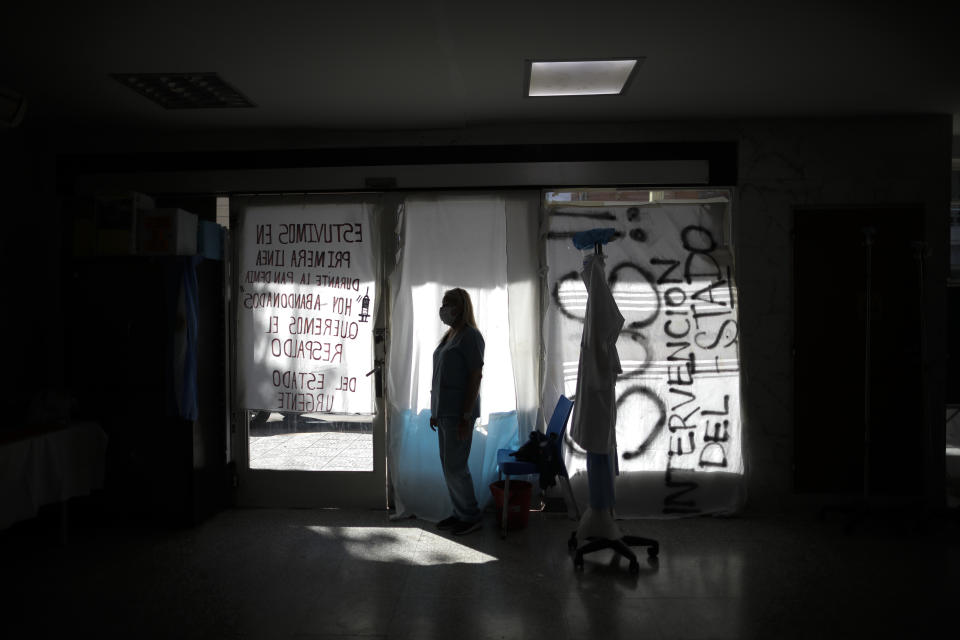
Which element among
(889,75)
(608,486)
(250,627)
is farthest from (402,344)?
(889,75)

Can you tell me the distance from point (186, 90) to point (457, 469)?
2714mm

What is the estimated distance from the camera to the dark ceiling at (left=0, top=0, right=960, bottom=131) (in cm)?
259

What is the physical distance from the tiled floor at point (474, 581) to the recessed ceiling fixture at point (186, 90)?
260cm

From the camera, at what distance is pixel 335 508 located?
4160mm

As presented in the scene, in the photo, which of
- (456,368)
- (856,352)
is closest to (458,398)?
(456,368)

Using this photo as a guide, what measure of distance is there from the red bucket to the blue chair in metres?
0.04

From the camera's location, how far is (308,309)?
4.08 m

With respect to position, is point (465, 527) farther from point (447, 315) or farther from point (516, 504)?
point (447, 315)

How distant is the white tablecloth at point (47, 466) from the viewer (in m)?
3.16

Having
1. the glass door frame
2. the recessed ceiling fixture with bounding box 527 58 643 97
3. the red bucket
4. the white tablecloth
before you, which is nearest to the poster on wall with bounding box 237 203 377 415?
the glass door frame

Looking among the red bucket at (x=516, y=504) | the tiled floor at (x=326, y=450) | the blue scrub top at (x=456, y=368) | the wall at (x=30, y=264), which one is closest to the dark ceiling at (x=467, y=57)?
the wall at (x=30, y=264)

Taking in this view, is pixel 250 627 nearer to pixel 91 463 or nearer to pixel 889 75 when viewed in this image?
pixel 91 463

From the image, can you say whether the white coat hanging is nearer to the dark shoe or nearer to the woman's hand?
the woman's hand

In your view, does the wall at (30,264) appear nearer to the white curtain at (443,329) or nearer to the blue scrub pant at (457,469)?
the white curtain at (443,329)
